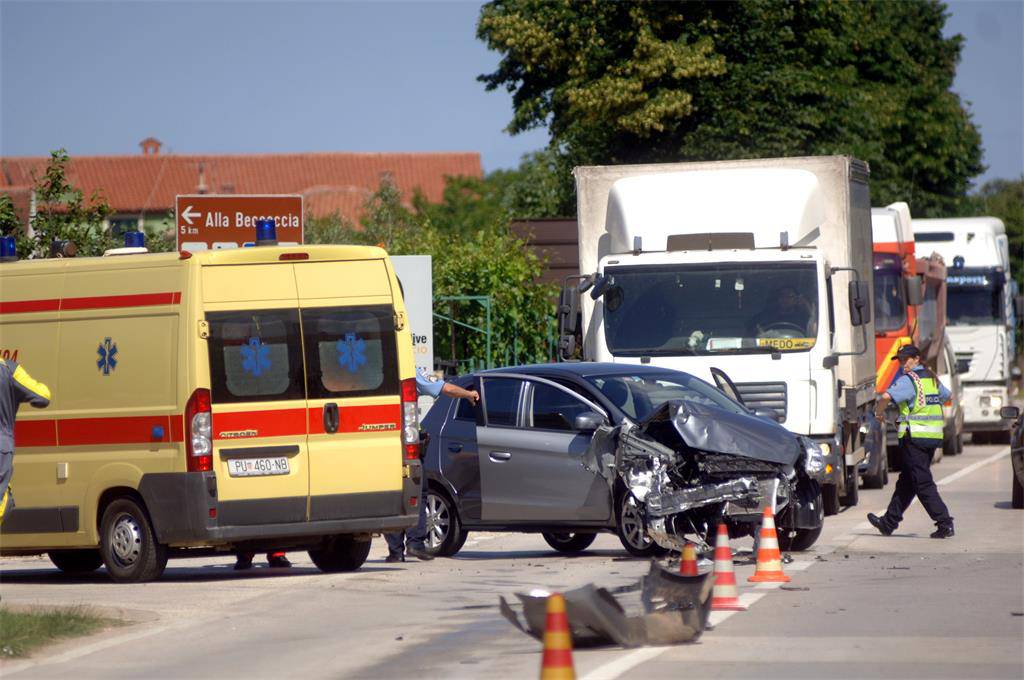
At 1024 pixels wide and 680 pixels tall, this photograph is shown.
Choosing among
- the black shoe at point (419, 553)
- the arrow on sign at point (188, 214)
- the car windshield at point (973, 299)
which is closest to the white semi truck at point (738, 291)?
the black shoe at point (419, 553)

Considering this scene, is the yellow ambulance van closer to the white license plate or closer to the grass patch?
the white license plate

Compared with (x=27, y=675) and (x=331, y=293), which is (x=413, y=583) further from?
(x=27, y=675)

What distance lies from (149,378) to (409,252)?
1513 centimetres

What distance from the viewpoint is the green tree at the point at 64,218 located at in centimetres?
2005

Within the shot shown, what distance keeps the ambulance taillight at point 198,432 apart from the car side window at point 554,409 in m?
3.28

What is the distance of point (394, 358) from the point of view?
13.2m

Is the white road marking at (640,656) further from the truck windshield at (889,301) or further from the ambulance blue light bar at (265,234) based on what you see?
the truck windshield at (889,301)

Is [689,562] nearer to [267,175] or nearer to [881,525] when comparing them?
[881,525]

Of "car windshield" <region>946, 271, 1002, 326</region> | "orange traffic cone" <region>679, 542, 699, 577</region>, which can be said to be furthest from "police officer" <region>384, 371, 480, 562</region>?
"car windshield" <region>946, 271, 1002, 326</region>

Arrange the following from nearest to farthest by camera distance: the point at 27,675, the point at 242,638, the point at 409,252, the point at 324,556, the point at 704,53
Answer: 1. the point at 27,675
2. the point at 242,638
3. the point at 324,556
4. the point at 409,252
5. the point at 704,53

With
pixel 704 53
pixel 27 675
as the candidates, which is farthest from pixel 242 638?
pixel 704 53

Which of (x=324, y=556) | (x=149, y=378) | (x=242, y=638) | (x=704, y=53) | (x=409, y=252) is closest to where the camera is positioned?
(x=242, y=638)

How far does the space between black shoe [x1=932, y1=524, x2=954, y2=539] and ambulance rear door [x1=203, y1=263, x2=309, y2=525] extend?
6.44 meters

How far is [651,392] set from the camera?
14.7 metres
